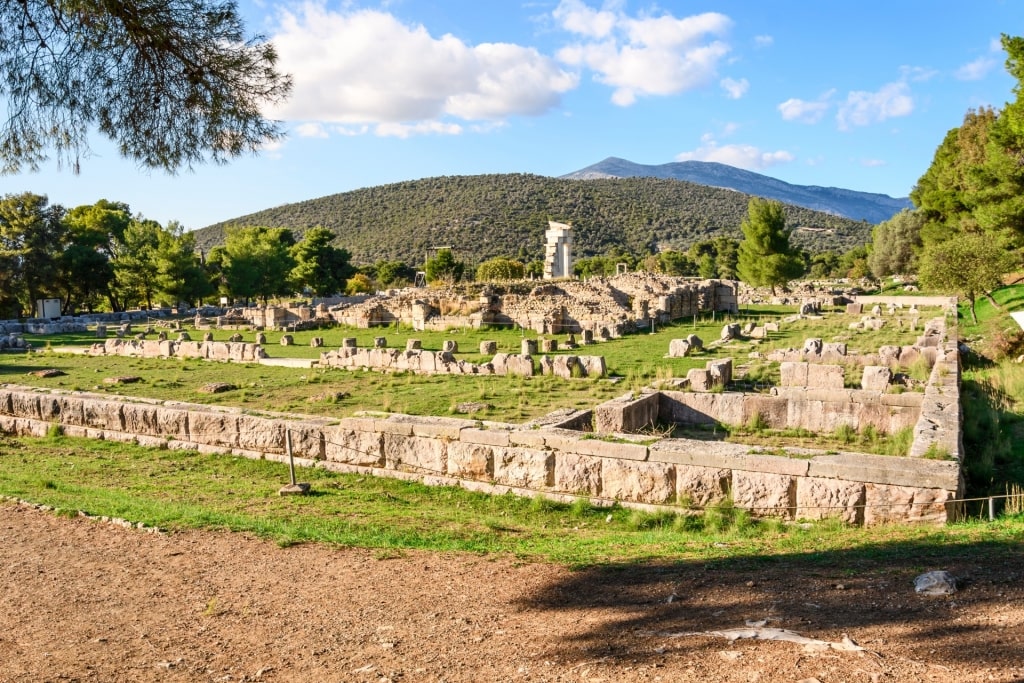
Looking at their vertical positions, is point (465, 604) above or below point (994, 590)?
below

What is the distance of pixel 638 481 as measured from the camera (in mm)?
8828

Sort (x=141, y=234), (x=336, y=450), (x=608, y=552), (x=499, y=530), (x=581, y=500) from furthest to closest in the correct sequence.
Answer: (x=141, y=234) → (x=336, y=450) → (x=581, y=500) → (x=499, y=530) → (x=608, y=552)

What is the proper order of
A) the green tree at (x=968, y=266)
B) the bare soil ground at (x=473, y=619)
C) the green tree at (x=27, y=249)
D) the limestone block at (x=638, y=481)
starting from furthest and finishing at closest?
the green tree at (x=27, y=249) → the green tree at (x=968, y=266) → the limestone block at (x=638, y=481) → the bare soil ground at (x=473, y=619)

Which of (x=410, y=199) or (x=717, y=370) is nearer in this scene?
(x=717, y=370)

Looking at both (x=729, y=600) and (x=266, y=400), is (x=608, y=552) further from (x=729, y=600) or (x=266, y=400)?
(x=266, y=400)

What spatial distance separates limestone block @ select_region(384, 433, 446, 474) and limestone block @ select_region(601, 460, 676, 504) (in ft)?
7.94

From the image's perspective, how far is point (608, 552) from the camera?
7.05 m

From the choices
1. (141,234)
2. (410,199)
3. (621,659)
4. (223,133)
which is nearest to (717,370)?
(223,133)

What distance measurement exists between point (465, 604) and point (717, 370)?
12174 millimetres

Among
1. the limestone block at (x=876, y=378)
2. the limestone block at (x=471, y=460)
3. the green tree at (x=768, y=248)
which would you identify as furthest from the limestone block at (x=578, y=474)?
the green tree at (x=768, y=248)

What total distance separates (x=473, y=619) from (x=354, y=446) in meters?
5.90

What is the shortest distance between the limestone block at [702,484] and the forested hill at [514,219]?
3364 inches

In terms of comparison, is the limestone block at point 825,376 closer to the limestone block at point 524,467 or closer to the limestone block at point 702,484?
the limestone block at point 702,484

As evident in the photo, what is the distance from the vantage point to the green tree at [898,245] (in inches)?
2307
